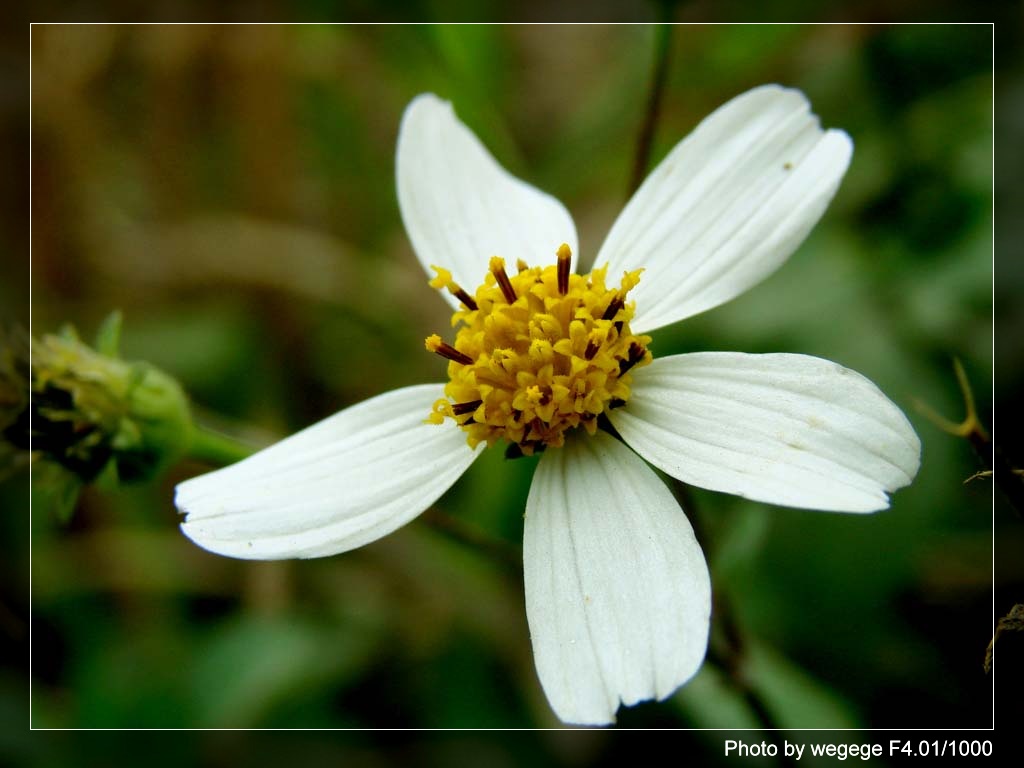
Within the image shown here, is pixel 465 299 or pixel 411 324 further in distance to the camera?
pixel 411 324

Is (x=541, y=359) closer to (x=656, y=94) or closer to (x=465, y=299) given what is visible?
(x=465, y=299)

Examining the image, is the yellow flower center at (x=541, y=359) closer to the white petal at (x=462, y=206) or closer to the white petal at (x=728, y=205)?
the white petal at (x=728, y=205)

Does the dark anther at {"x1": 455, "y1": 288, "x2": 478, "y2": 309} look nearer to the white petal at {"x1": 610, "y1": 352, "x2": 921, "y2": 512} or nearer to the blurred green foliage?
the white petal at {"x1": 610, "y1": 352, "x2": 921, "y2": 512}

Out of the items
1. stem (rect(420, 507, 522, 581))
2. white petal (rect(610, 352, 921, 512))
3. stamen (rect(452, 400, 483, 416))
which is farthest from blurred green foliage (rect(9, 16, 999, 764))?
stamen (rect(452, 400, 483, 416))

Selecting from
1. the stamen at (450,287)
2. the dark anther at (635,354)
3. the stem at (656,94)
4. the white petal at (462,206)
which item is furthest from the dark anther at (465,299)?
the stem at (656,94)

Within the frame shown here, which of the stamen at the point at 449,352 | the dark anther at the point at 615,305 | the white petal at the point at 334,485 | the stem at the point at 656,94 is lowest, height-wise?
the white petal at the point at 334,485

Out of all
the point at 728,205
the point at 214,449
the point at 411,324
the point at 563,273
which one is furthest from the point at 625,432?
the point at 411,324
